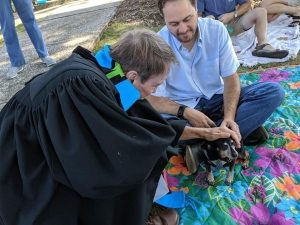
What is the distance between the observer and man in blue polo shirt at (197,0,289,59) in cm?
460

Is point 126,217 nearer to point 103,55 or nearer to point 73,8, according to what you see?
point 103,55

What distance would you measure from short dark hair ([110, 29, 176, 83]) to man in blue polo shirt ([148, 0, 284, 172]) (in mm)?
787

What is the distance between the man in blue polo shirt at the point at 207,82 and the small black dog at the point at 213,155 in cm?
6

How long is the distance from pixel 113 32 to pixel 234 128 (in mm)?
3978

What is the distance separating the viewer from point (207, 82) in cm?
279

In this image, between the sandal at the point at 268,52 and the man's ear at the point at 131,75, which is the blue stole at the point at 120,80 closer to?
the man's ear at the point at 131,75

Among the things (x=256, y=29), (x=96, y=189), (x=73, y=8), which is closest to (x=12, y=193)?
(x=96, y=189)

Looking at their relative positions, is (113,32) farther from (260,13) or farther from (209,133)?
(209,133)

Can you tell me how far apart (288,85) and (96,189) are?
253 cm

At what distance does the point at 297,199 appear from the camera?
2250 mm

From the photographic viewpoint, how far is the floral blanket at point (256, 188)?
2182 mm

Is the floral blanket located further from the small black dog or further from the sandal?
the sandal

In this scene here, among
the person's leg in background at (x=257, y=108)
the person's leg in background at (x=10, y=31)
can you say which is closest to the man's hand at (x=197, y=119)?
the person's leg in background at (x=257, y=108)

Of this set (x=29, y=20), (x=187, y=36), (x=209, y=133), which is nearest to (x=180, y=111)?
(x=209, y=133)
